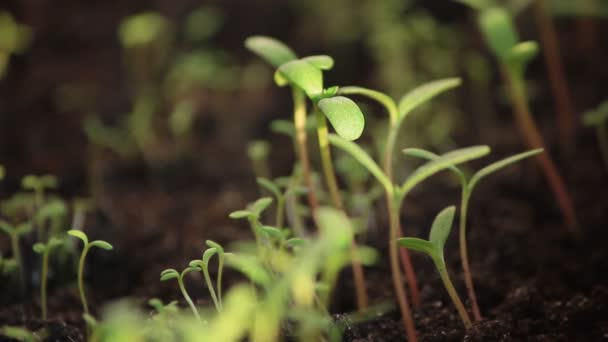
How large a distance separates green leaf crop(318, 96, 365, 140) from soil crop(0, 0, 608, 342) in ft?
1.08

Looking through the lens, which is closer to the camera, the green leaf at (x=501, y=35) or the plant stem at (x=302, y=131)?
the plant stem at (x=302, y=131)

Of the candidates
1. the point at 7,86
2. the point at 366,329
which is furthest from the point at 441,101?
the point at 7,86

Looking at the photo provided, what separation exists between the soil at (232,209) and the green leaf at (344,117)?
1.08 feet

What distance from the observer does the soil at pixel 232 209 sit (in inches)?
40.6

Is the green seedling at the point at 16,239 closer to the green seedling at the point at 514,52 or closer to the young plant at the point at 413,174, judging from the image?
the young plant at the point at 413,174

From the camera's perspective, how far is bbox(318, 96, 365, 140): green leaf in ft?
2.61

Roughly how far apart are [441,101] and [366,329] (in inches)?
44.5

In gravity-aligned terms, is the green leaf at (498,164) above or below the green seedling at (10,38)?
below

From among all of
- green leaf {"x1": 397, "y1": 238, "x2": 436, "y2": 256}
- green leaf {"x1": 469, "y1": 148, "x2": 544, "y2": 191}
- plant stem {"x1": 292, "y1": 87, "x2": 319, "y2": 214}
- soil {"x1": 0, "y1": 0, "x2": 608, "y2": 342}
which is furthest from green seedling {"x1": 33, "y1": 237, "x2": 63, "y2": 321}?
green leaf {"x1": 469, "y1": 148, "x2": 544, "y2": 191}

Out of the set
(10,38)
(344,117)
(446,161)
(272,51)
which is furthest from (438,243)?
(10,38)

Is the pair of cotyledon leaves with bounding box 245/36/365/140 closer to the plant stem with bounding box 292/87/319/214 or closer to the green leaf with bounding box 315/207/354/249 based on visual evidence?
the plant stem with bounding box 292/87/319/214

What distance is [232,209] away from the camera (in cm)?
159

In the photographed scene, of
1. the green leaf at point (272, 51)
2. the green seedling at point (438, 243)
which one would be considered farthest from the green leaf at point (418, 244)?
the green leaf at point (272, 51)

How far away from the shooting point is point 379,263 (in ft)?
4.22
